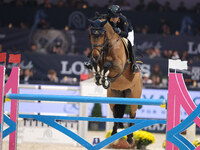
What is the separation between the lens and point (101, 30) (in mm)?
5648

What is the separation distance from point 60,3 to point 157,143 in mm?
7781

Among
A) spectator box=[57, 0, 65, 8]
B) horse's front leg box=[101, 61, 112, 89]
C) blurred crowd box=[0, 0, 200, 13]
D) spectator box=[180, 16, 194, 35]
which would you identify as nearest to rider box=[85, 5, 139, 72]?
horse's front leg box=[101, 61, 112, 89]

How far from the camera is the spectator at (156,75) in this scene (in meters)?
11.9

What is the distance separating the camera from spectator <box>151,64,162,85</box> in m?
11.9

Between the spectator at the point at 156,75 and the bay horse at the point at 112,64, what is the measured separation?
17.8 ft

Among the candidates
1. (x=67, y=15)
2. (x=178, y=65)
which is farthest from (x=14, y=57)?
(x=67, y=15)

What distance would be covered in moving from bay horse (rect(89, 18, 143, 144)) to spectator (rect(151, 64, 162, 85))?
214 inches

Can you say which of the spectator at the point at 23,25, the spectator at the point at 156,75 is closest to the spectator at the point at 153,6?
the spectator at the point at 156,75

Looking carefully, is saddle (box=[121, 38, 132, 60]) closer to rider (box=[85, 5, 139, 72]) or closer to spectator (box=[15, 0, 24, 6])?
rider (box=[85, 5, 139, 72])

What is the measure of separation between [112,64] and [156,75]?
6456mm

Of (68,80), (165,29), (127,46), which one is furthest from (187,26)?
(127,46)

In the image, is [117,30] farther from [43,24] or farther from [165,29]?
[165,29]

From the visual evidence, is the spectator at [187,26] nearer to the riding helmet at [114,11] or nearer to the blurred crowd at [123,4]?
the blurred crowd at [123,4]

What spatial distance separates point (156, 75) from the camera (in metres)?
12.1
